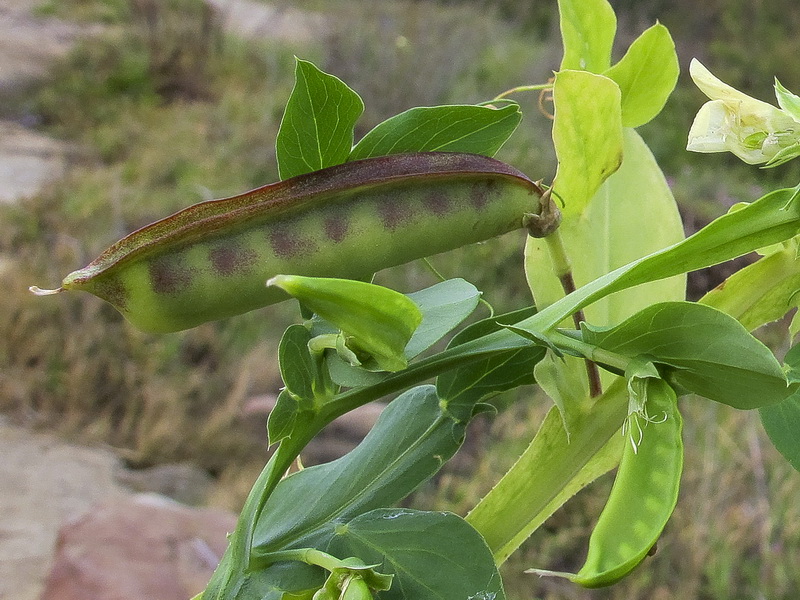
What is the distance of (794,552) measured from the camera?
4.09ft

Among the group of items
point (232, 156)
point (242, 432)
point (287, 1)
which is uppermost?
point (287, 1)

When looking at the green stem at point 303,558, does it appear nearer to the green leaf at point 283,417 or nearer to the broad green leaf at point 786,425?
the green leaf at point 283,417

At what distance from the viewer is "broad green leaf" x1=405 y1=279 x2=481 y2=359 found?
20cm

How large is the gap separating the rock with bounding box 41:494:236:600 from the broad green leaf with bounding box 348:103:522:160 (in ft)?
3.36

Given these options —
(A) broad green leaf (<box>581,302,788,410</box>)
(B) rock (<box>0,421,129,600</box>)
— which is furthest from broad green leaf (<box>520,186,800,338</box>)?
(B) rock (<box>0,421,129,600</box>)

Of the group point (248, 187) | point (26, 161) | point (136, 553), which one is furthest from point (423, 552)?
point (26, 161)

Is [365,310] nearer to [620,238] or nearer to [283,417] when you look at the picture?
[283,417]

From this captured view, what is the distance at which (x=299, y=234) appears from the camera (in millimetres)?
A: 207

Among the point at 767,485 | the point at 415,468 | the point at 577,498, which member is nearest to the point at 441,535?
the point at 415,468

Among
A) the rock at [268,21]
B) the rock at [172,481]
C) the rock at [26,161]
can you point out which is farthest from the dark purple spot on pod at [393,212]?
the rock at [268,21]

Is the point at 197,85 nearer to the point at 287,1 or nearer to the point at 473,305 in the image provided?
the point at 287,1

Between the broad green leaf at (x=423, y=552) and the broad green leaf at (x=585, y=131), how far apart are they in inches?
4.9

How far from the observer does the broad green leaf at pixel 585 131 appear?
246 mm

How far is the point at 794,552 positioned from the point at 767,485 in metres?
0.19
